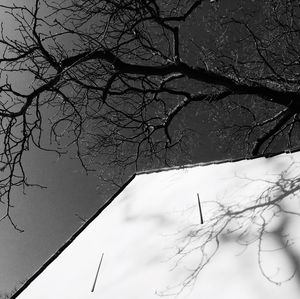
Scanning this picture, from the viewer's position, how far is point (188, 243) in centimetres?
364

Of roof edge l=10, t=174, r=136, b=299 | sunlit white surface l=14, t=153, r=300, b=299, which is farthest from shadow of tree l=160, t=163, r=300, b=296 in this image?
roof edge l=10, t=174, r=136, b=299

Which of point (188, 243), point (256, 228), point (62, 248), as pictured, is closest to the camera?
point (256, 228)

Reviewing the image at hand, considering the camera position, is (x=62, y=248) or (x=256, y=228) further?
(x=62, y=248)

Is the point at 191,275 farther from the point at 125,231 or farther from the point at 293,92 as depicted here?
the point at 293,92

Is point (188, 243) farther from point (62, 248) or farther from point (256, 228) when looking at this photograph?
point (62, 248)

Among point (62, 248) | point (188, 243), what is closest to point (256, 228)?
point (188, 243)

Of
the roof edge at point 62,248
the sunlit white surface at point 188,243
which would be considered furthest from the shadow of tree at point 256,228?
the roof edge at point 62,248

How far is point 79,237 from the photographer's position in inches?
199

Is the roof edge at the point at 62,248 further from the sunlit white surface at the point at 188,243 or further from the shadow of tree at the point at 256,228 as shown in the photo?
the shadow of tree at the point at 256,228

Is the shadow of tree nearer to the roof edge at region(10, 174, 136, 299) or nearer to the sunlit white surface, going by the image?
the sunlit white surface

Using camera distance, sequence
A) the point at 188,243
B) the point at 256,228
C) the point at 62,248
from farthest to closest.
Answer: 1. the point at 62,248
2. the point at 188,243
3. the point at 256,228

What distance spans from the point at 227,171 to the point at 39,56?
3.29 m

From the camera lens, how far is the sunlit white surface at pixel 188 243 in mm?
2906

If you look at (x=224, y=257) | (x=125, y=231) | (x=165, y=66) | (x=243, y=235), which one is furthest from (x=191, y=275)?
(x=165, y=66)
